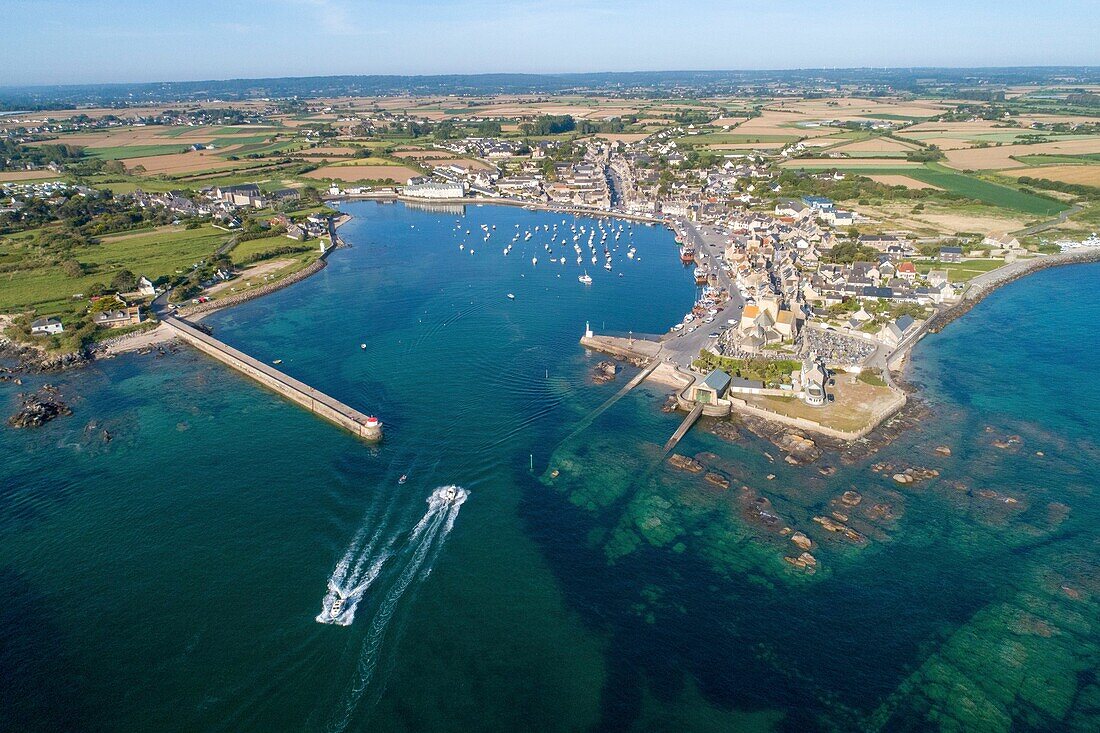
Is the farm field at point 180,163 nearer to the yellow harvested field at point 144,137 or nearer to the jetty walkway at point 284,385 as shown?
the yellow harvested field at point 144,137

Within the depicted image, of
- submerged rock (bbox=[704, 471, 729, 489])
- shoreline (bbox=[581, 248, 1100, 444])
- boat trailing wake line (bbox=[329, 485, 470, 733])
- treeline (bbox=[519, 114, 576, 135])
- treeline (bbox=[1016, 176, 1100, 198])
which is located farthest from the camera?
treeline (bbox=[519, 114, 576, 135])

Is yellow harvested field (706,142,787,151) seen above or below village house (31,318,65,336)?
above

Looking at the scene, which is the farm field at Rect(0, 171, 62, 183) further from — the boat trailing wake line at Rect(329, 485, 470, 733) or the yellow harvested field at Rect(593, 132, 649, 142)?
the boat trailing wake line at Rect(329, 485, 470, 733)

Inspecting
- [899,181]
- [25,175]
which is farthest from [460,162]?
[899,181]

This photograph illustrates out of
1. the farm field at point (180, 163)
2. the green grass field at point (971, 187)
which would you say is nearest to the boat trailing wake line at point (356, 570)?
the green grass field at point (971, 187)

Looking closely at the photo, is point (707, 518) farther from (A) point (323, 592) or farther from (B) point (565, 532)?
(A) point (323, 592)

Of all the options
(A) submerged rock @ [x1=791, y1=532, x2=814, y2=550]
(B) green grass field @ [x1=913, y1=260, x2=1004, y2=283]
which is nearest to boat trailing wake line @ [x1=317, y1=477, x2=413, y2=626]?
(A) submerged rock @ [x1=791, y1=532, x2=814, y2=550]

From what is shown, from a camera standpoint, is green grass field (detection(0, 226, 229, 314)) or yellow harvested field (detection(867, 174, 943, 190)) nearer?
green grass field (detection(0, 226, 229, 314))

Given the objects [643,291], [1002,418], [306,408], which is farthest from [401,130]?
[1002,418]
